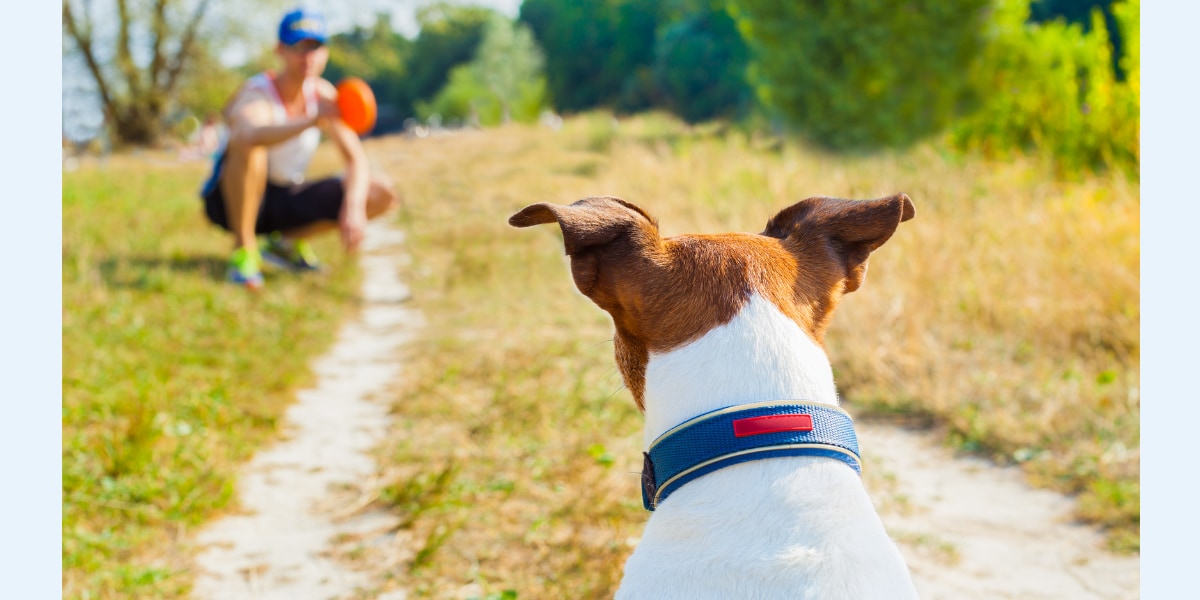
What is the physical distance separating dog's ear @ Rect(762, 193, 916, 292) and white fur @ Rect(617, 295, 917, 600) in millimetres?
335

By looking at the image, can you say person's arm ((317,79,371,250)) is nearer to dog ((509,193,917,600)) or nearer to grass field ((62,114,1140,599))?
grass field ((62,114,1140,599))

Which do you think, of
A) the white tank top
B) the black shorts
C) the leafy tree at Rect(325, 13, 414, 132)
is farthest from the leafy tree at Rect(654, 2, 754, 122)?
the black shorts

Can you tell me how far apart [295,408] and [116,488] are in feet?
4.10

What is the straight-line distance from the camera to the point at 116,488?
11.2 feet

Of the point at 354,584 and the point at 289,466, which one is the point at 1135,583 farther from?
the point at 289,466

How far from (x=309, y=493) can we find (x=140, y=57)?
67.9 ft

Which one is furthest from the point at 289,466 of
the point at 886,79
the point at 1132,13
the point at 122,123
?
the point at 122,123

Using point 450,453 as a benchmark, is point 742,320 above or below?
above

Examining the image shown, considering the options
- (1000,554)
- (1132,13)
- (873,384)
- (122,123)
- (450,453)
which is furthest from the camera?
(122,123)

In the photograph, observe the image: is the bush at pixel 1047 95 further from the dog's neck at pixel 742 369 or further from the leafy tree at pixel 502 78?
the leafy tree at pixel 502 78

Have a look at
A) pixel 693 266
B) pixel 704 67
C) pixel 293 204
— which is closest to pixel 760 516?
pixel 693 266

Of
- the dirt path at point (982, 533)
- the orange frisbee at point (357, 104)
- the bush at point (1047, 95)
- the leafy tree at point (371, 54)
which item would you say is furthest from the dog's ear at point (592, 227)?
the leafy tree at point (371, 54)

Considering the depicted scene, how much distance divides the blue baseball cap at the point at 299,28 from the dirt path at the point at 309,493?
2.29 metres

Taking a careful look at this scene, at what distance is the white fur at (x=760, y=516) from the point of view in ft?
5.17
